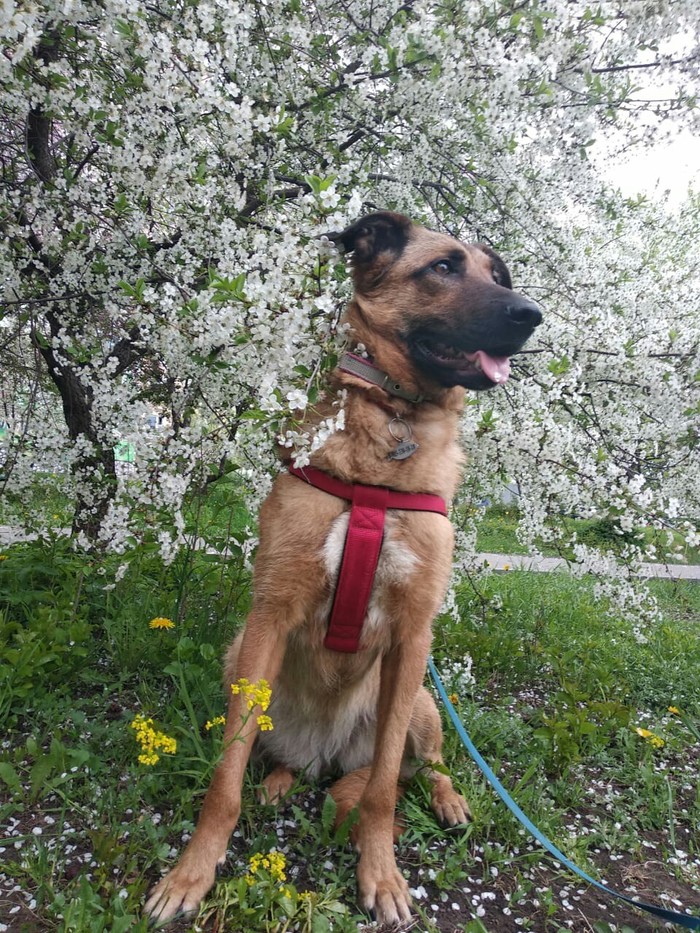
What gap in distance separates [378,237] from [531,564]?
181 inches

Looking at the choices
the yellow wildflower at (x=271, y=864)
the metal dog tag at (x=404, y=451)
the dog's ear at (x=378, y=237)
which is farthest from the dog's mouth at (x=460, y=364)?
the yellow wildflower at (x=271, y=864)

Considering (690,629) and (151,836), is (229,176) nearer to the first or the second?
(151,836)

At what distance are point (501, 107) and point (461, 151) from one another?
57 centimetres

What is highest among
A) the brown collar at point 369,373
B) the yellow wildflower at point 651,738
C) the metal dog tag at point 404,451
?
the brown collar at point 369,373

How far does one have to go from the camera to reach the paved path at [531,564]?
375 centimetres

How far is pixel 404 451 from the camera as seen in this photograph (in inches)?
87.3

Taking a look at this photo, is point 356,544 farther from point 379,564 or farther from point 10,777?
point 10,777

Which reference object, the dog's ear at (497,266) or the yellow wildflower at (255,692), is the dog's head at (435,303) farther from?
the yellow wildflower at (255,692)

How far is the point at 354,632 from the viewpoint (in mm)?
2154

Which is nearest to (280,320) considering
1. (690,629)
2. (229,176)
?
(229,176)

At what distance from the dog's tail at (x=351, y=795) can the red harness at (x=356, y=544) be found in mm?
547

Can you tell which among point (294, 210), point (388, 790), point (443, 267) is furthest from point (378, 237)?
point (388, 790)

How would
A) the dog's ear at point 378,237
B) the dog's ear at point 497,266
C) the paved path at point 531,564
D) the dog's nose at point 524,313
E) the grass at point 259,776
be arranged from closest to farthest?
the grass at point 259,776 < the dog's nose at point 524,313 < the dog's ear at point 378,237 < the dog's ear at point 497,266 < the paved path at point 531,564

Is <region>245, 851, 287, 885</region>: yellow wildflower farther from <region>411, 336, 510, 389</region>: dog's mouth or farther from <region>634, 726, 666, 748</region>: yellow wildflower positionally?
<region>634, 726, 666, 748</region>: yellow wildflower
